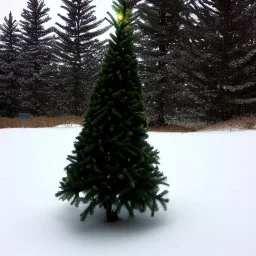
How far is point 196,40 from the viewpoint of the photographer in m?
20.9

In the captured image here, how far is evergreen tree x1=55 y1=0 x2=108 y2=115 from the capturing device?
2667cm

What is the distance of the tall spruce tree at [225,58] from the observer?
55.4 feet

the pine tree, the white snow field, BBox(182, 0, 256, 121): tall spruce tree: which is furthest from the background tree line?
the pine tree

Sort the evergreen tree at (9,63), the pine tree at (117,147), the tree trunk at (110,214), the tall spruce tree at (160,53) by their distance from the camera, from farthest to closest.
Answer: the evergreen tree at (9,63), the tall spruce tree at (160,53), the tree trunk at (110,214), the pine tree at (117,147)

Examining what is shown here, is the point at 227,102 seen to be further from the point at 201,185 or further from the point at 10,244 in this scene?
the point at 10,244

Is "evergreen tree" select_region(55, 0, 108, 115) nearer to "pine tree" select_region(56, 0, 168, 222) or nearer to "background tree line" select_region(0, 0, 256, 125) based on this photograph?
"background tree line" select_region(0, 0, 256, 125)

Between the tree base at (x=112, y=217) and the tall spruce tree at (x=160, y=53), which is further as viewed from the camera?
the tall spruce tree at (x=160, y=53)

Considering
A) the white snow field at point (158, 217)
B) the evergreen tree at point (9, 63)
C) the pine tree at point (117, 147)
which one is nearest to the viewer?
the white snow field at point (158, 217)

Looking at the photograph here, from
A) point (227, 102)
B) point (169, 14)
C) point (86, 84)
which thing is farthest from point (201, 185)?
point (86, 84)

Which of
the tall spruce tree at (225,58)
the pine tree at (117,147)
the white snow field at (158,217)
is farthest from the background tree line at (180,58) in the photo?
the pine tree at (117,147)

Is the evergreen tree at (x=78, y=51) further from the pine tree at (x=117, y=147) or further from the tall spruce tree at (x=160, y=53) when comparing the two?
the pine tree at (x=117, y=147)

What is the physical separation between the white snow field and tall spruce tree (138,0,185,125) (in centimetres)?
1273

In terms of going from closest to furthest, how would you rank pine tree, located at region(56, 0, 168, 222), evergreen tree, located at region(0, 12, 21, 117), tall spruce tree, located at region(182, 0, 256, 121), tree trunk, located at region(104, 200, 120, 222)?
pine tree, located at region(56, 0, 168, 222) < tree trunk, located at region(104, 200, 120, 222) < tall spruce tree, located at region(182, 0, 256, 121) < evergreen tree, located at region(0, 12, 21, 117)

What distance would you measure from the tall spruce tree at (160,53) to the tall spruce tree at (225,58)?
205 centimetres
